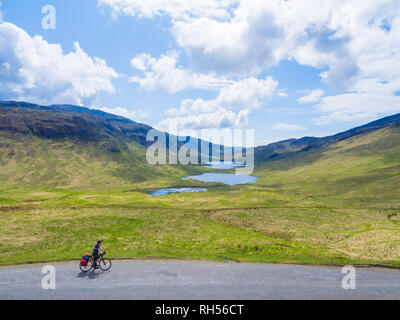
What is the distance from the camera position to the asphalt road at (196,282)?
69.2ft

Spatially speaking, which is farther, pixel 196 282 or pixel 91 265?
pixel 91 265

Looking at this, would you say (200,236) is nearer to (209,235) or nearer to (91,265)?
(209,235)

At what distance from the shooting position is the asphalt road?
2108 cm

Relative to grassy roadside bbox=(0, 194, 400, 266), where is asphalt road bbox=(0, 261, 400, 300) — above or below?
above

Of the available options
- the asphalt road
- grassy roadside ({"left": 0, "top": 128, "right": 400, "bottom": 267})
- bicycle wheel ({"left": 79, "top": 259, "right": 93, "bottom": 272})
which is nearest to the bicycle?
bicycle wheel ({"left": 79, "top": 259, "right": 93, "bottom": 272})

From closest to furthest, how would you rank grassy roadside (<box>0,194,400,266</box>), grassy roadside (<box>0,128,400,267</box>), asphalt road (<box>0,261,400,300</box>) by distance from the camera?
asphalt road (<box>0,261,400,300</box>) → grassy roadside (<box>0,194,400,266</box>) → grassy roadside (<box>0,128,400,267</box>)

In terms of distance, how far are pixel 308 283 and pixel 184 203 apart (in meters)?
77.9

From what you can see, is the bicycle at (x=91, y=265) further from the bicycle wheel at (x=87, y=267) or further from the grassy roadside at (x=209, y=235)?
the grassy roadside at (x=209, y=235)

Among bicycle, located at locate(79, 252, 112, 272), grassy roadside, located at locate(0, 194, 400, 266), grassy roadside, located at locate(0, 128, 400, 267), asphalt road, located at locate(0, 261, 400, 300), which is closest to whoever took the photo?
asphalt road, located at locate(0, 261, 400, 300)

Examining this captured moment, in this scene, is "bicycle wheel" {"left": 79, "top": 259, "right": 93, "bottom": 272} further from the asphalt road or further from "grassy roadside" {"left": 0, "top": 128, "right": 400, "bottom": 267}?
"grassy roadside" {"left": 0, "top": 128, "right": 400, "bottom": 267}

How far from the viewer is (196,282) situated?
936 inches

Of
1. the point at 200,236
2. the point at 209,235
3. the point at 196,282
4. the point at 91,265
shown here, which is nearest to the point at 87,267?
the point at 91,265
